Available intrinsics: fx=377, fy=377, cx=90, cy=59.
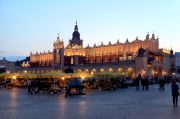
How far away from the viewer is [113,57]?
5340 inches

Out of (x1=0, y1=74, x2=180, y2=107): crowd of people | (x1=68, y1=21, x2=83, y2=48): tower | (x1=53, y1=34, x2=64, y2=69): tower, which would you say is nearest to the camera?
(x1=0, y1=74, x2=180, y2=107): crowd of people

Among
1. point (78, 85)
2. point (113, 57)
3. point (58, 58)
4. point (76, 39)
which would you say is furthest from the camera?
point (76, 39)

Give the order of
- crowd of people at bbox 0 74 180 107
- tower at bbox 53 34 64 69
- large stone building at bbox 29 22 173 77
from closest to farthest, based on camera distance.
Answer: crowd of people at bbox 0 74 180 107 < large stone building at bbox 29 22 173 77 < tower at bbox 53 34 64 69

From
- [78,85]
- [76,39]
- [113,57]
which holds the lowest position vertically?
[78,85]

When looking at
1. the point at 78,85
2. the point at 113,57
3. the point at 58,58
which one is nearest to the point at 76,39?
the point at 58,58

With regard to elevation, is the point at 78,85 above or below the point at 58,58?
below

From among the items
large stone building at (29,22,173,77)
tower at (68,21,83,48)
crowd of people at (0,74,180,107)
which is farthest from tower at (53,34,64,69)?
crowd of people at (0,74,180,107)

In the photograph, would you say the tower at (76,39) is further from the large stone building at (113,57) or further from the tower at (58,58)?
the tower at (58,58)

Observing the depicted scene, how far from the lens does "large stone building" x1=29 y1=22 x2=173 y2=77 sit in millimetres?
104500

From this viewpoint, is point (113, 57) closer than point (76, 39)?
Yes

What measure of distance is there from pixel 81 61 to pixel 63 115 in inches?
4901

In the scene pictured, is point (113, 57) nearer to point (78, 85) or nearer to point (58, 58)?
point (58, 58)

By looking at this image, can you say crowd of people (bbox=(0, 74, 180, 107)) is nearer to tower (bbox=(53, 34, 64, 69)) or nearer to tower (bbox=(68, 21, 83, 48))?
tower (bbox=(53, 34, 64, 69))

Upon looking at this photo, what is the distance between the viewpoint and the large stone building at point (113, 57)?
10450 cm
